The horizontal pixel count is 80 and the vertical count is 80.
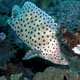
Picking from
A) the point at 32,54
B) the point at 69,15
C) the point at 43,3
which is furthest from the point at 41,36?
the point at 43,3

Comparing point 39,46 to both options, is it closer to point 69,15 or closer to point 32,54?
point 32,54

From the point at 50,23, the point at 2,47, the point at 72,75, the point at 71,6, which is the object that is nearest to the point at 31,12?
the point at 50,23

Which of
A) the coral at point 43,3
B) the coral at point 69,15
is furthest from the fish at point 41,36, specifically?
the coral at point 43,3

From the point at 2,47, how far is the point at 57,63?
4.34 feet

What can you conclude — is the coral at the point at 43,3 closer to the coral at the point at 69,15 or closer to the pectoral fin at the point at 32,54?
the coral at the point at 69,15

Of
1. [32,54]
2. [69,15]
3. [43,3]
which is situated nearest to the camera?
[32,54]

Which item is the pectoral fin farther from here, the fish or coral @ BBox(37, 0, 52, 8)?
coral @ BBox(37, 0, 52, 8)

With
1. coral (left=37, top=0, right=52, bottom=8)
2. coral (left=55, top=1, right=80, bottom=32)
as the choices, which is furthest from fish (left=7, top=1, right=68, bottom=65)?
coral (left=37, top=0, right=52, bottom=8)

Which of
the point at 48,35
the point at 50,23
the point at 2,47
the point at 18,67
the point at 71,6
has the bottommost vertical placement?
the point at 18,67

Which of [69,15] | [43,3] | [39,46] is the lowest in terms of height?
[39,46]

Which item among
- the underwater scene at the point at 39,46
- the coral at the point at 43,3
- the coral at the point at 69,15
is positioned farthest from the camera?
the coral at the point at 43,3

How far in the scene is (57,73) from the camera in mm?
2717

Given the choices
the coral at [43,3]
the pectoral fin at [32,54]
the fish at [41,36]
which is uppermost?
the coral at [43,3]

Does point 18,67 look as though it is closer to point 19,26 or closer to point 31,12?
point 19,26
